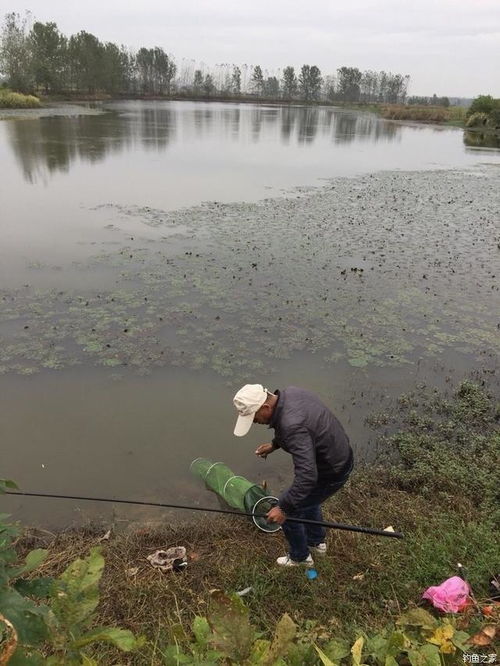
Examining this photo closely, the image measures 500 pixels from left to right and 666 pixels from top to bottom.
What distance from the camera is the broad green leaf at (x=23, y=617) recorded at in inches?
51.5

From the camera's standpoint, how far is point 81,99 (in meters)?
65.8

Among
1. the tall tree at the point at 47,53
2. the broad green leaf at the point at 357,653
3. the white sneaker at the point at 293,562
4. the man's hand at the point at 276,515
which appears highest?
the tall tree at the point at 47,53

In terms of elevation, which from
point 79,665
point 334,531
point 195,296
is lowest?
point 334,531

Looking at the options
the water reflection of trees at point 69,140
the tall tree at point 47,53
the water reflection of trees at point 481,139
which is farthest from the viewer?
the tall tree at point 47,53

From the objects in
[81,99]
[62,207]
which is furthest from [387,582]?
[81,99]

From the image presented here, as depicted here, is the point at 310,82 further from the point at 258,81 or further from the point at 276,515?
the point at 276,515

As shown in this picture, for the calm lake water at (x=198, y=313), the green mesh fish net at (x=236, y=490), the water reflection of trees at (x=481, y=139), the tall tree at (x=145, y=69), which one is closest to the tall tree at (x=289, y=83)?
the tall tree at (x=145, y=69)

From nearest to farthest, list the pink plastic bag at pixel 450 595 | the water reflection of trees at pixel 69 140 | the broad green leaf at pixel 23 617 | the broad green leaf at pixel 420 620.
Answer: the broad green leaf at pixel 23 617
the broad green leaf at pixel 420 620
the pink plastic bag at pixel 450 595
the water reflection of trees at pixel 69 140

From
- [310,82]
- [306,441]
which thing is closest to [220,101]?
[310,82]

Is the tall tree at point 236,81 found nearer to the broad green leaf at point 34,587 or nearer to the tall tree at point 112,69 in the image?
the tall tree at point 112,69

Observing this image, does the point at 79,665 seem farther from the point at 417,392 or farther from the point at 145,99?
the point at 145,99

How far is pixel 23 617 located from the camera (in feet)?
4.38

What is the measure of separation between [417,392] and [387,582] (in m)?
2.88

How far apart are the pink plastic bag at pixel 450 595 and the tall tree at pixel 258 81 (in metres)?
128
